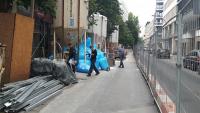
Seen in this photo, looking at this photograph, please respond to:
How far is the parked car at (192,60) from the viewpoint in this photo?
18.7 feet

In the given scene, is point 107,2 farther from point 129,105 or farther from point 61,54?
point 129,105

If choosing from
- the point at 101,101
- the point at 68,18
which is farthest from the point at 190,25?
the point at 68,18

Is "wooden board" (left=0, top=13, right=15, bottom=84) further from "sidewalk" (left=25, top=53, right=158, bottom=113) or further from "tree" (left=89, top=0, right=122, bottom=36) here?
"tree" (left=89, top=0, right=122, bottom=36)

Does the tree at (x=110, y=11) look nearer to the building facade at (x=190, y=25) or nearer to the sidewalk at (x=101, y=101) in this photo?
the sidewalk at (x=101, y=101)

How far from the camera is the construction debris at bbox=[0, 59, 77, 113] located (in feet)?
35.7

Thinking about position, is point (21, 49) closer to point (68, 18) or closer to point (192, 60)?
point (68, 18)

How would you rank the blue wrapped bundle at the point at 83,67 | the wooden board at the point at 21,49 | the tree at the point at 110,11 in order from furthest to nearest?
the tree at the point at 110,11
the blue wrapped bundle at the point at 83,67
the wooden board at the point at 21,49

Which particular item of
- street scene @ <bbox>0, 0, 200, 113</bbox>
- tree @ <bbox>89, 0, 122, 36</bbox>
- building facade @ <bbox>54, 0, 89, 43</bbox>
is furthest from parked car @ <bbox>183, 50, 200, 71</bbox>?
tree @ <bbox>89, 0, 122, 36</bbox>

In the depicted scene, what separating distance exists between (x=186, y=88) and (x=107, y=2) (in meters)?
48.7

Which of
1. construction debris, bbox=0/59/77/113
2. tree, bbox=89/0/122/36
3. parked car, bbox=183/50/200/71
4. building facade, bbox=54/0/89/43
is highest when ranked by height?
tree, bbox=89/0/122/36

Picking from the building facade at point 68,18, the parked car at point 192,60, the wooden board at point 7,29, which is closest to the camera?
the parked car at point 192,60

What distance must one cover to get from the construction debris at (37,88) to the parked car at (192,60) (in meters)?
5.32

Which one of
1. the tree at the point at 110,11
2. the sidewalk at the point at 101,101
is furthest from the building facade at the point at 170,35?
the tree at the point at 110,11

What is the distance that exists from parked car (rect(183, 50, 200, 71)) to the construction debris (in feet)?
17.4
